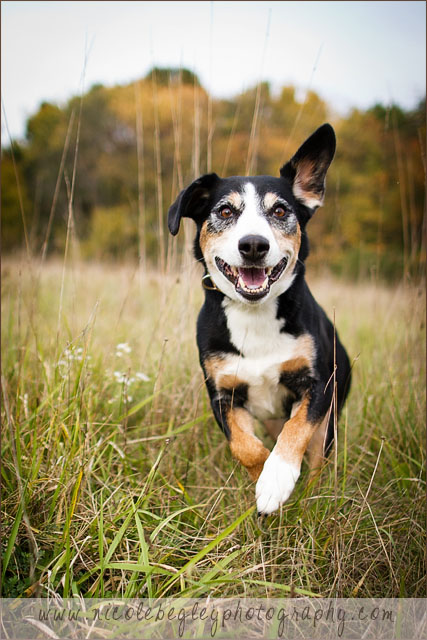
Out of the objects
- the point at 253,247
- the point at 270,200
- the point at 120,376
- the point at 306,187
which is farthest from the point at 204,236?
the point at 120,376

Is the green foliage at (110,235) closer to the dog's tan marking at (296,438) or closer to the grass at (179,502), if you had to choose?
the grass at (179,502)

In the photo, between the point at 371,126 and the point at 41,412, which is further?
the point at 371,126

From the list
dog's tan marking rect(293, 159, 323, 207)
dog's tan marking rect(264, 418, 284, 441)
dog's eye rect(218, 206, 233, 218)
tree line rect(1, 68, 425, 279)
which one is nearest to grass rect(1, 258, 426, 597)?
dog's tan marking rect(264, 418, 284, 441)

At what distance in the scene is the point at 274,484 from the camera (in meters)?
2.11

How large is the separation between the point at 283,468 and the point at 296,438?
0.18 meters

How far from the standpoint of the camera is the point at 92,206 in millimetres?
23141

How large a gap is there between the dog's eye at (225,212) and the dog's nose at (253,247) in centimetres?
36

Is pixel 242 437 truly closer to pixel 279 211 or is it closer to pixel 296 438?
pixel 296 438

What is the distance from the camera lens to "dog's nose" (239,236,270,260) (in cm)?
228

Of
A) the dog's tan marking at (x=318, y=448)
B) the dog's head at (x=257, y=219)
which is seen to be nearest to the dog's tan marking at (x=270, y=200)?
the dog's head at (x=257, y=219)

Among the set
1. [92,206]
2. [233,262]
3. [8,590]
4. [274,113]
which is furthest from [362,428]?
[92,206]

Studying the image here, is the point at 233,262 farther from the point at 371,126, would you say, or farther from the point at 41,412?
the point at 371,126

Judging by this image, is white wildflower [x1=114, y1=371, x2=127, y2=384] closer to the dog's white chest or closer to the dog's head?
the dog's white chest

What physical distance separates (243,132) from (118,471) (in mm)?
10637
